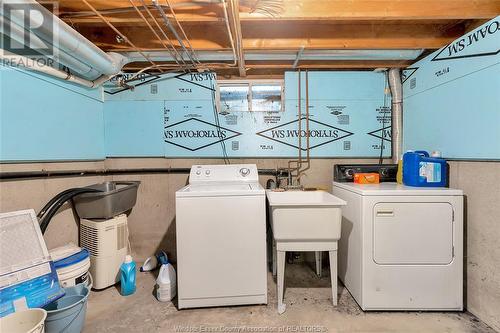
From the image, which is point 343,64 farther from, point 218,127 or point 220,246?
point 220,246

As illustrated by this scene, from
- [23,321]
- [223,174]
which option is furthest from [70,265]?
[223,174]

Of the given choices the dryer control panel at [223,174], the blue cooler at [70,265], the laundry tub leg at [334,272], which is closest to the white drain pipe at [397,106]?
the laundry tub leg at [334,272]

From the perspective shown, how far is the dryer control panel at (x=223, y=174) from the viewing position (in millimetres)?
2260

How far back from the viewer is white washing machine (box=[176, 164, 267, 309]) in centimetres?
171

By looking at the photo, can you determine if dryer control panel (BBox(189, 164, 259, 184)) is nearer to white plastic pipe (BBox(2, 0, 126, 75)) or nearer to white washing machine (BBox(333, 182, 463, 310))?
white washing machine (BBox(333, 182, 463, 310))

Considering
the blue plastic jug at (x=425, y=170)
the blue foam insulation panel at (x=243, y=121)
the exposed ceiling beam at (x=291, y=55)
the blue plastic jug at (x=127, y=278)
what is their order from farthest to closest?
the blue foam insulation panel at (x=243, y=121) < the exposed ceiling beam at (x=291, y=55) < the blue plastic jug at (x=127, y=278) < the blue plastic jug at (x=425, y=170)

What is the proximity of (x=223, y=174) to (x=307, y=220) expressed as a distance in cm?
98

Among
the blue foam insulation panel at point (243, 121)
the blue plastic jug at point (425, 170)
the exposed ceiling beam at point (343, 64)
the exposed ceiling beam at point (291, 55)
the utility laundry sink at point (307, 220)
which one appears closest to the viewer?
the utility laundry sink at point (307, 220)

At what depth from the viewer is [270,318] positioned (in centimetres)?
166

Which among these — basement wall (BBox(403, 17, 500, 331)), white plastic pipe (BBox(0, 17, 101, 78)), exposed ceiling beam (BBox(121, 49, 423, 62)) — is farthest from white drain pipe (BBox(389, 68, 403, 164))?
white plastic pipe (BBox(0, 17, 101, 78))

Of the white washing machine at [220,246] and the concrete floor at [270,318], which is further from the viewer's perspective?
the white washing machine at [220,246]

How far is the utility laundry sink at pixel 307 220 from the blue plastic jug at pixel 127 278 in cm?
135

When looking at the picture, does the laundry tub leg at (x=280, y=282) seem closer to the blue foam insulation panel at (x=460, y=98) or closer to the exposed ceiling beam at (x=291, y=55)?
the blue foam insulation panel at (x=460, y=98)

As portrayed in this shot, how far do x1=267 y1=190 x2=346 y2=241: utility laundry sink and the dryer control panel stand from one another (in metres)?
0.65
